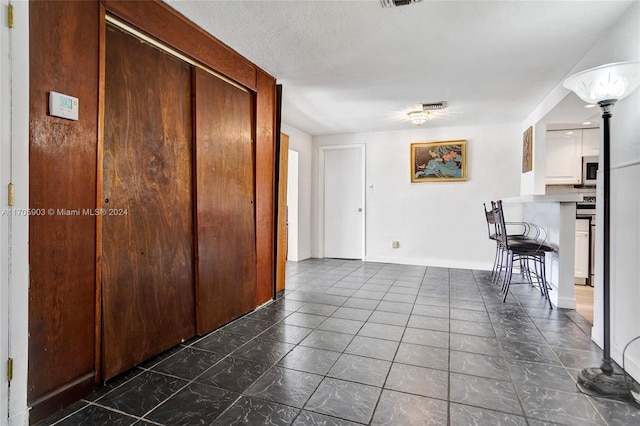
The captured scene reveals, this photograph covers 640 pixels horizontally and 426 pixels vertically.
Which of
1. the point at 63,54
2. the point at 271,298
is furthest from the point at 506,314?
the point at 63,54

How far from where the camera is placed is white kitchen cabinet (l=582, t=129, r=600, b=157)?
437cm

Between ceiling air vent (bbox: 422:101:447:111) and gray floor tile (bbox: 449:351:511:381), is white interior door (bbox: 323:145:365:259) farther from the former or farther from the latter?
gray floor tile (bbox: 449:351:511:381)

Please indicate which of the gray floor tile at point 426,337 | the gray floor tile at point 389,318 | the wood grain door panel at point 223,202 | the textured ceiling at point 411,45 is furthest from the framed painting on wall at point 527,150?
the wood grain door panel at point 223,202

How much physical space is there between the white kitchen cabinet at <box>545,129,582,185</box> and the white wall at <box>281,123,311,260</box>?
3584mm

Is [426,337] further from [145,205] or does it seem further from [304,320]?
[145,205]

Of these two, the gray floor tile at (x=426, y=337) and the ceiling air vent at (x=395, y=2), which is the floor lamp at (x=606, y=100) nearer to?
the gray floor tile at (x=426, y=337)

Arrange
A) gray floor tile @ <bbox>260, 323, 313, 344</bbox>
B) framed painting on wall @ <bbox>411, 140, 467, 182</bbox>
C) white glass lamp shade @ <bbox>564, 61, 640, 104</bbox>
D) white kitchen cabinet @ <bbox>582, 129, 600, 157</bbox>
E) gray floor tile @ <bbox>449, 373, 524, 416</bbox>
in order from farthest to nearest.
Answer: framed painting on wall @ <bbox>411, 140, 467, 182</bbox> → white kitchen cabinet @ <bbox>582, 129, 600, 157</bbox> → gray floor tile @ <bbox>260, 323, 313, 344</bbox> → white glass lamp shade @ <bbox>564, 61, 640, 104</bbox> → gray floor tile @ <bbox>449, 373, 524, 416</bbox>

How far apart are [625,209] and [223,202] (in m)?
2.68

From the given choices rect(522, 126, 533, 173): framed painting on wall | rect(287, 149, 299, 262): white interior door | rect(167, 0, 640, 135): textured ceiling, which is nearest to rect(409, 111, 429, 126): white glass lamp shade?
rect(167, 0, 640, 135): textured ceiling

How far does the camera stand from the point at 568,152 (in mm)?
4488

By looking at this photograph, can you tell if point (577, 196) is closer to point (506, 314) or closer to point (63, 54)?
point (506, 314)

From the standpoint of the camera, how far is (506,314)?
2893mm
